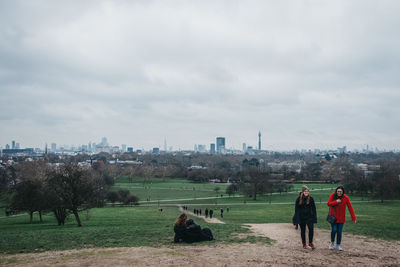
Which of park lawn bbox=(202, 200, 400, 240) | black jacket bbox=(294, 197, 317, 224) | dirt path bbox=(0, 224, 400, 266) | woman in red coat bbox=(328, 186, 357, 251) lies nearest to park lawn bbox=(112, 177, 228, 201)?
park lawn bbox=(202, 200, 400, 240)

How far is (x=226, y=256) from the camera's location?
11.0 m

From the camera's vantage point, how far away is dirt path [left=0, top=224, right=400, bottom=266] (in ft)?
33.7

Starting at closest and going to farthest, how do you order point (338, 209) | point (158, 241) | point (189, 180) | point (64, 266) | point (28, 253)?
point (64, 266), point (338, 209), point (28, 253), point (158, 241), point (189, 180)

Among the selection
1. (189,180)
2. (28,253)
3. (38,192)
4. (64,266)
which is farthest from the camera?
(189,180)

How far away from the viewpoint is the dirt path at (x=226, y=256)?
33.7 ft

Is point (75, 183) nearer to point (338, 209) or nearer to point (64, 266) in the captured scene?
point (64, 266)

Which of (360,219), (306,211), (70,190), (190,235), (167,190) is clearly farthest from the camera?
(167,190)

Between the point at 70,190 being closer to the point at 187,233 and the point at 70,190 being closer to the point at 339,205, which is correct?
the point at 187,233

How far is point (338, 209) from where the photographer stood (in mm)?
11562

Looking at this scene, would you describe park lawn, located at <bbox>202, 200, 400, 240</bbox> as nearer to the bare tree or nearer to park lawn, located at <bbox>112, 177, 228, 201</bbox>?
the bare tree

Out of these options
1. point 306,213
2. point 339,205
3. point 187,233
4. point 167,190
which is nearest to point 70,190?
point 187,233

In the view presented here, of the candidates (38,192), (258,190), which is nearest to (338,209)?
(38,192)

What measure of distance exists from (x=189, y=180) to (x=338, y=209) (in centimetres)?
11802

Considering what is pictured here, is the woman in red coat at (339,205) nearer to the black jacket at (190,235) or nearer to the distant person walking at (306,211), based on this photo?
the distant person walking at (306,211)
